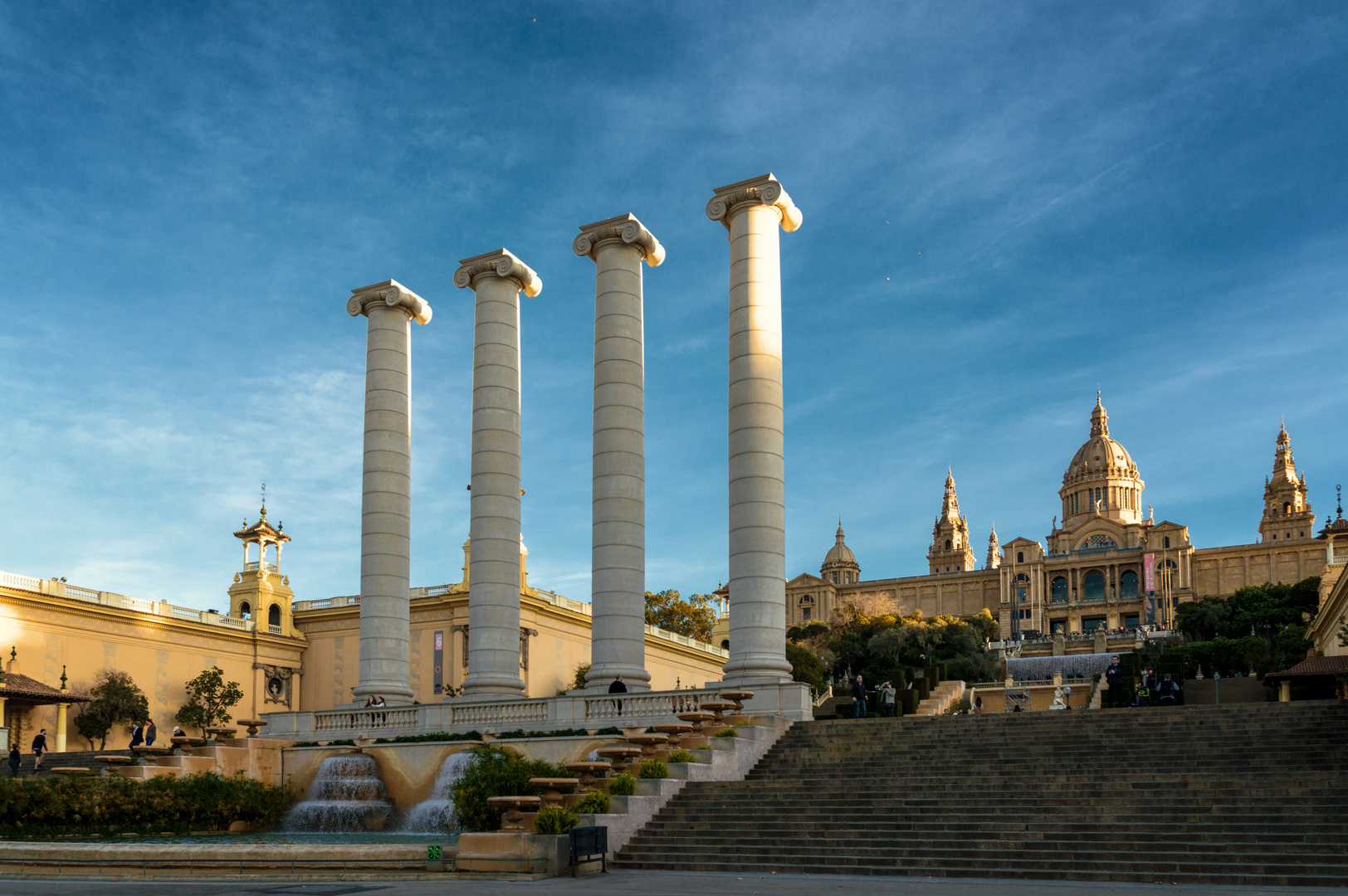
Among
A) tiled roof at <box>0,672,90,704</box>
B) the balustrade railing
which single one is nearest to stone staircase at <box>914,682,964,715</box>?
the balustrade railing

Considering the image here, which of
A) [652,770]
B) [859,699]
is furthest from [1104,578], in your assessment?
[652,770]

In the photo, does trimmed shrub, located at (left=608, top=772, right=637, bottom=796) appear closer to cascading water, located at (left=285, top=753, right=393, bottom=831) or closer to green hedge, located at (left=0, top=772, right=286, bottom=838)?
cascading water, located at (left=285, top=753, right=393, bottom=831)

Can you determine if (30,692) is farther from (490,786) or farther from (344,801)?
(490,786)

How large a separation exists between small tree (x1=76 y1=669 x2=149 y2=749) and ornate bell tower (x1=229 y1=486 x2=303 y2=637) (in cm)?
1293

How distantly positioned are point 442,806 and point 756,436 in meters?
14.9

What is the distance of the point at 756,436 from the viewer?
3828 centimetres

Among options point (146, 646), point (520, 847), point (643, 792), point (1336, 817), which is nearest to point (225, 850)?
point (520, 847)

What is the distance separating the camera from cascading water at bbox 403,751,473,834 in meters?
35.4

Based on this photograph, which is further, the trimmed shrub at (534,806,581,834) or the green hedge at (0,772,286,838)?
the green hedge at (0,772,286,838)

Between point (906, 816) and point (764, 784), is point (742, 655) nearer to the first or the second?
point (764, 784)

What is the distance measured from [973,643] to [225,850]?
109213 mm

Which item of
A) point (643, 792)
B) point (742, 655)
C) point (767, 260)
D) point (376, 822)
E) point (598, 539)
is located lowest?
point (376, 822)

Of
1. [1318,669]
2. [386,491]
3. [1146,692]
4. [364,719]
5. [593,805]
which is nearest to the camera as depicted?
[593,805]

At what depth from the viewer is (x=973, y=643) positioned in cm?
12394
